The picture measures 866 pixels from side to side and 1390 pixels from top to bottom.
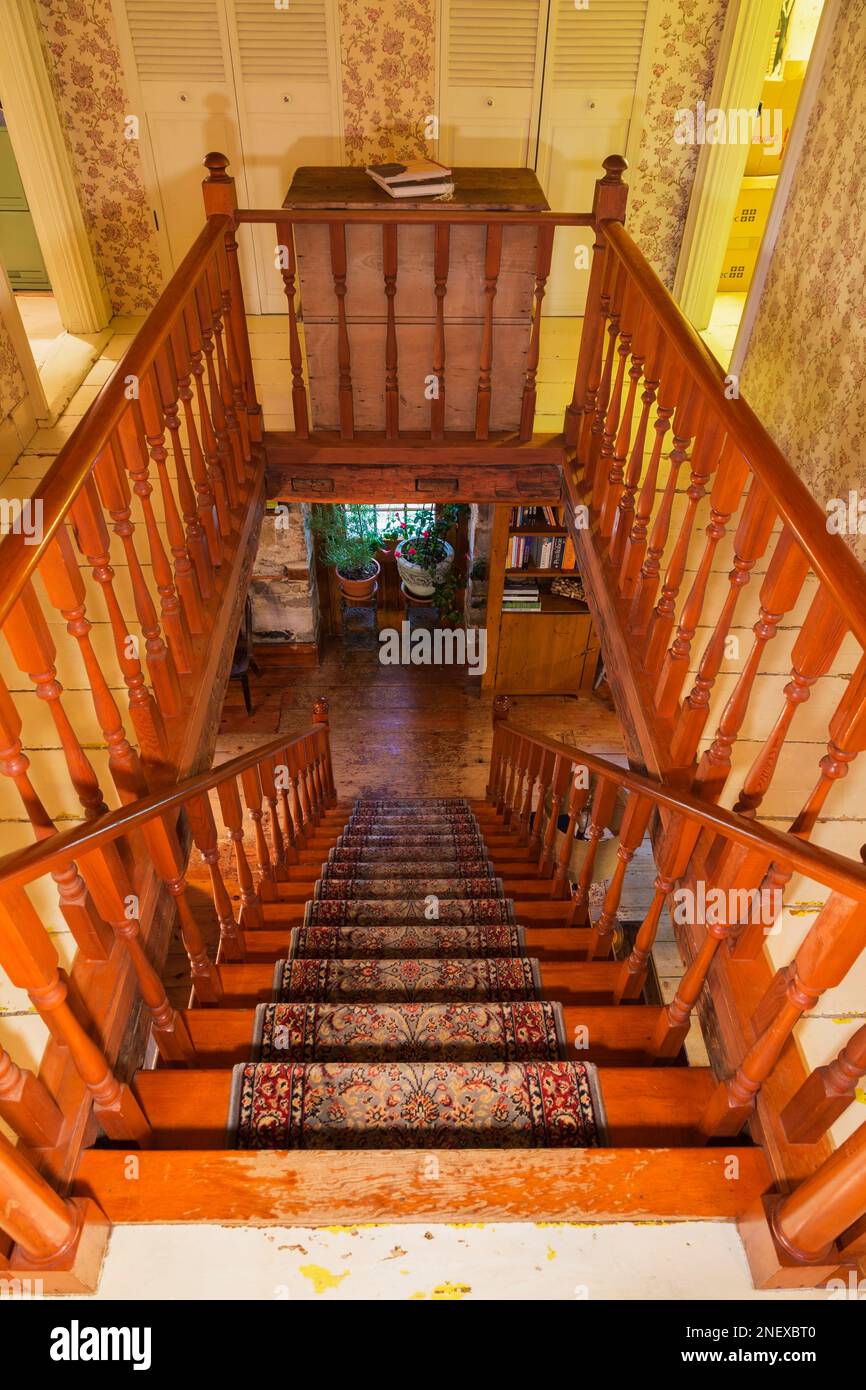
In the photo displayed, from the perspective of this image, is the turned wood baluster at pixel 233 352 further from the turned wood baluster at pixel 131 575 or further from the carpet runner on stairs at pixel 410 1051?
the carpet runner on stairs at pixel 410 1051

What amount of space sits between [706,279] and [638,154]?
0.74 m

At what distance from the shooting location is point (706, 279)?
4.62m

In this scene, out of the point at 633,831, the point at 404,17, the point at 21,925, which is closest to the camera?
the point at 21,925

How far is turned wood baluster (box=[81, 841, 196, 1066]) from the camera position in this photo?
5.06 feet

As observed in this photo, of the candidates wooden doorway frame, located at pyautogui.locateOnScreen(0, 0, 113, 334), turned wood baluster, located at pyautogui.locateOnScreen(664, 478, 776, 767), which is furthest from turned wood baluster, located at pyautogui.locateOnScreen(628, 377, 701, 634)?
wooden doorway frame, located at pyautogui.locateOnScreen(0, 0, 113, 334)

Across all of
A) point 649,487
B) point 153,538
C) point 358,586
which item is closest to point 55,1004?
point 153,538

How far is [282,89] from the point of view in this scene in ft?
13.4

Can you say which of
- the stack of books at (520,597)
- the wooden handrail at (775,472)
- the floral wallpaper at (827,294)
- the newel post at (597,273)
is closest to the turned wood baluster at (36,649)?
the wooden handrail at (775,472)

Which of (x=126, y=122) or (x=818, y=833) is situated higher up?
(x=126, y=122)

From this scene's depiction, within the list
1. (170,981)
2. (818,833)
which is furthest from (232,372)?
(170,981)

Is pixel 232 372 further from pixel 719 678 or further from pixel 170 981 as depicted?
pixel 170 981

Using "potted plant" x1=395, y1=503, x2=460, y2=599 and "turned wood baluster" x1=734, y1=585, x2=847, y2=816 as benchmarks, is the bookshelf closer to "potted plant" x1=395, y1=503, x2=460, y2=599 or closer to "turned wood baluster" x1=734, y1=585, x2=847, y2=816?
"potted plant" x1=395, y1=503, x2=460, y2=599

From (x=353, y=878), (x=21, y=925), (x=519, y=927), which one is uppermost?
(x=21, y=925)

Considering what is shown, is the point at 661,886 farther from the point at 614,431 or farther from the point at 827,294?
the point at 827,294
